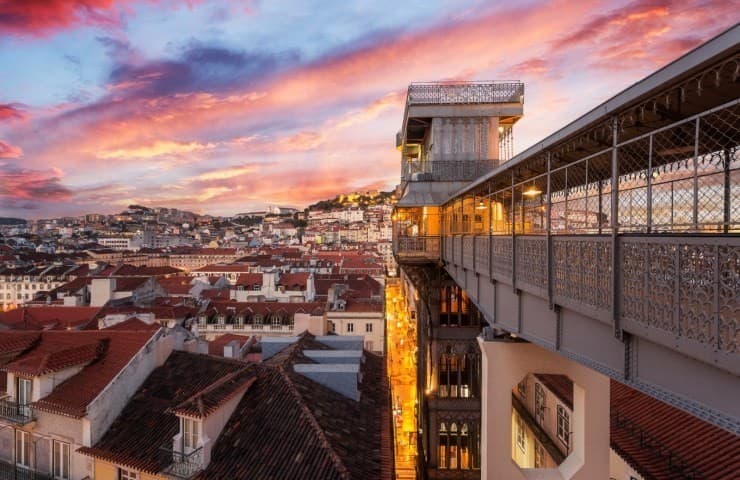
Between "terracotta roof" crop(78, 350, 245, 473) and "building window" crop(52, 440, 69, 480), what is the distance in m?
1.02

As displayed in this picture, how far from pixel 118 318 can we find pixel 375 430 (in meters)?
22.6

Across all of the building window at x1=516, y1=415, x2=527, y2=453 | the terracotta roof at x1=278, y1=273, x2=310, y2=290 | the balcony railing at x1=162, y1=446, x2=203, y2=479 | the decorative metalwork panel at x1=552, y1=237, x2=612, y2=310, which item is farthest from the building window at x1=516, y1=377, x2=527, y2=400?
the terracotta roof at x1=278, y1=273, x2=310, y2=290

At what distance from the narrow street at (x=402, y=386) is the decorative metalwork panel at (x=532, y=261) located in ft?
55.0

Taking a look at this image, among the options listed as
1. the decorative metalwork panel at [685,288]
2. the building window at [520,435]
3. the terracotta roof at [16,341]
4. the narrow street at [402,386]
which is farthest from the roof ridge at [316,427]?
the narrow street at [402,386]

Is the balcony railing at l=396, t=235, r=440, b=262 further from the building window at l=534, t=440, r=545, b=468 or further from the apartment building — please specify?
the apartment building

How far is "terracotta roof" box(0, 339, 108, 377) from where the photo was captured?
12508 millimetres

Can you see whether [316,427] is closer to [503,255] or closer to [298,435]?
[298,435]

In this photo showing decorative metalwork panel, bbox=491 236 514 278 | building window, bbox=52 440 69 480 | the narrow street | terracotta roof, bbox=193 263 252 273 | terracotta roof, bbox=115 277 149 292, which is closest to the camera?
decorative metalwork panel, bbox=491 236 514 278

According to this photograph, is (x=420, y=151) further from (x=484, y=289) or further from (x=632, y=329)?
(x=632, y=329)

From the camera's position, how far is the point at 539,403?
48.3ft

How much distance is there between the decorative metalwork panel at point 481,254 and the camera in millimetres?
9062

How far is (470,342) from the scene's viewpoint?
17875mm

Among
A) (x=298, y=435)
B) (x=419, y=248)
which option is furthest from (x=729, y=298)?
(x=419, y=248)

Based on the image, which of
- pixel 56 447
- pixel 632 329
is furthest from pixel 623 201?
pixel 56 447
